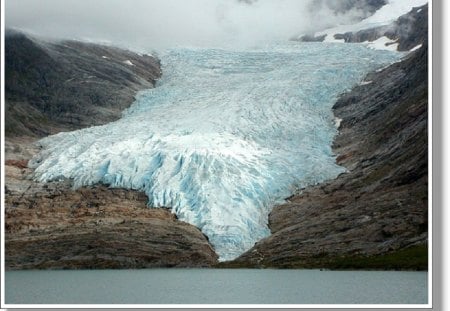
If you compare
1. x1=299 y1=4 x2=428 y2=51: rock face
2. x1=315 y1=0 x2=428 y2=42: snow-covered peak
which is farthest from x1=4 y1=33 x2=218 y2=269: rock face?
x1=315 y1=0 x2=428 y2=42: snow-covered peak

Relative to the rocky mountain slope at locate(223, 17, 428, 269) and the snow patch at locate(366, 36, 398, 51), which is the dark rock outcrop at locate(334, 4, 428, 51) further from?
the rocky mountain slope at locate(223, 17, 428, 269)

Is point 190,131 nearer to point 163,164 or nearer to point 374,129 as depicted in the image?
point 163,164

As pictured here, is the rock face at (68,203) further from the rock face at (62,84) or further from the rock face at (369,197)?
the rock face at (369,197)

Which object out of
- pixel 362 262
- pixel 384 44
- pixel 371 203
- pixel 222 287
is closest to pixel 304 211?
pixel 371 203

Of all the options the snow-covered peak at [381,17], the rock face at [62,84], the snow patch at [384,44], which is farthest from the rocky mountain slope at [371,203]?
the snow-covered peak at [381,17]

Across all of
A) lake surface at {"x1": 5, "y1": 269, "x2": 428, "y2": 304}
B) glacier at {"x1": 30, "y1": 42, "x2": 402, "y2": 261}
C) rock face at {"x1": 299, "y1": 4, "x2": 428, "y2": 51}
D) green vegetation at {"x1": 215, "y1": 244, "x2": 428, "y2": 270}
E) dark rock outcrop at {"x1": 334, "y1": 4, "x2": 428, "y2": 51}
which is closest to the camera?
Result: lake surface at {"x1": 5, "y1": 269, "x2": 428, "y2": 304}
